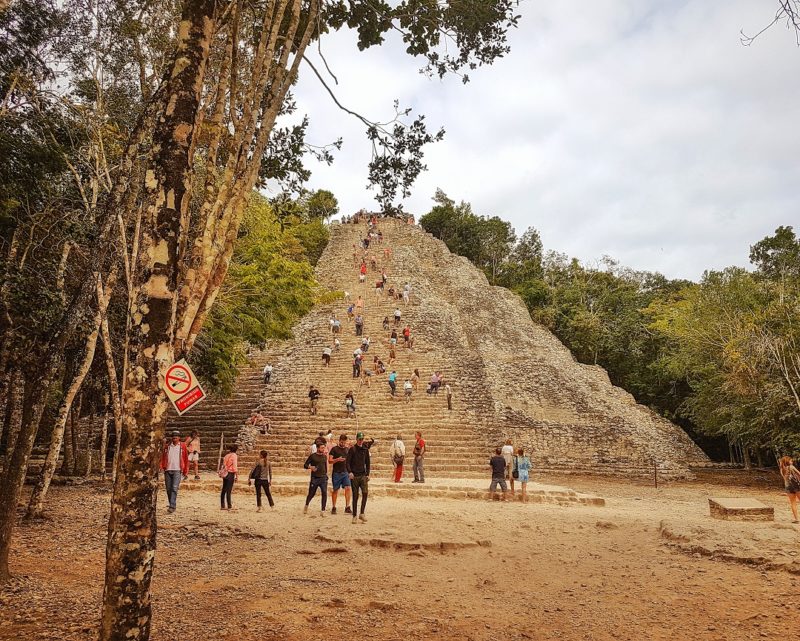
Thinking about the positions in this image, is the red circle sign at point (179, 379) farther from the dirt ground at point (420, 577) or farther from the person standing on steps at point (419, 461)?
the person standing on steps at point (419, 461)

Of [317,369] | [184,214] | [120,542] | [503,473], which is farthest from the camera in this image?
[317,369]

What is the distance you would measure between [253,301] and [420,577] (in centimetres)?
969

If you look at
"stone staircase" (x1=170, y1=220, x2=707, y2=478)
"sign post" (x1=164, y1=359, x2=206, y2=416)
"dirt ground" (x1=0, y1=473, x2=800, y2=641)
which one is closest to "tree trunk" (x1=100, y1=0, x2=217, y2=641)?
"sign post" (x1=164, y1=359, x2=206, y2=416)

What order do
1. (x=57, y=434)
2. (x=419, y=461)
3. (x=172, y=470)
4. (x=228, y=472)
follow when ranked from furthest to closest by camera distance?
(x=419, y=461), (x=228, y=472), (x=172, y=470), (x=57, y=434)

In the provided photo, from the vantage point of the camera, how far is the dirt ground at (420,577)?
4039 mm

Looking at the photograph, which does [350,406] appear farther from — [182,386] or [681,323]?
[681,323]

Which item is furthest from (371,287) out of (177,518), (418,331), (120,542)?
(120,542)

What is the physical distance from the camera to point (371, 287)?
97.0ft

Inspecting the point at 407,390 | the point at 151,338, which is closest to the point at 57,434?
the point at 151,338

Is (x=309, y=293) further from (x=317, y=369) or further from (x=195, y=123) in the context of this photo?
(x=195, y=123)

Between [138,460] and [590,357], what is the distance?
3386 centimetres

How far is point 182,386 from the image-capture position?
145 inches

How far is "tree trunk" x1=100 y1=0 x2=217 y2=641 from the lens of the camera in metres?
2.75

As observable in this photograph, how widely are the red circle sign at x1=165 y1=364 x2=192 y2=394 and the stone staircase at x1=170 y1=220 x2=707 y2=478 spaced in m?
10.4
